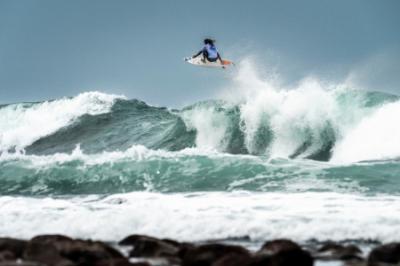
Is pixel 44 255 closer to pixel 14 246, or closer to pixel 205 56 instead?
pixel 14 246

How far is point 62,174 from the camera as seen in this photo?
13672 millimetres

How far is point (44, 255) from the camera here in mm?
5391

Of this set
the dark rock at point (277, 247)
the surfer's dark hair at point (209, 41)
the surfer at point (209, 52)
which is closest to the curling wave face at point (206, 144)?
the surfer at point (209, 52)

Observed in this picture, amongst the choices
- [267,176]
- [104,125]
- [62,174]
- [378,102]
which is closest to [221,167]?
[267,176]

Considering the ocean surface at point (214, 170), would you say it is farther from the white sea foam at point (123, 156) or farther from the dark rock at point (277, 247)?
the dark rock at point (277, 247)

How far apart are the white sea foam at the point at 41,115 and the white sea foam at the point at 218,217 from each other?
50.0ft

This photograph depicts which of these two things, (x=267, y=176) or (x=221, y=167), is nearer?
(x=267, y=176)

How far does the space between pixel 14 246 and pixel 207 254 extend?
195cm

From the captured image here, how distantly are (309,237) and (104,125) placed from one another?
59.1 ft

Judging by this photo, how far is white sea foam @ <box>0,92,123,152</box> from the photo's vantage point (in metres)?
24.9

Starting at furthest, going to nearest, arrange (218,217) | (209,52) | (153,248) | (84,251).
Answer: (209,52) → (218,217) → (153,248) → (84,251)

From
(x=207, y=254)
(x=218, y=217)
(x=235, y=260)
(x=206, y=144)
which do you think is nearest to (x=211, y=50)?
(x=206, y=144)

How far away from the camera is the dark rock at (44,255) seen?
5242mm

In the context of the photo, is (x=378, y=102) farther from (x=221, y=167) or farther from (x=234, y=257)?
(x=234, y=257)
